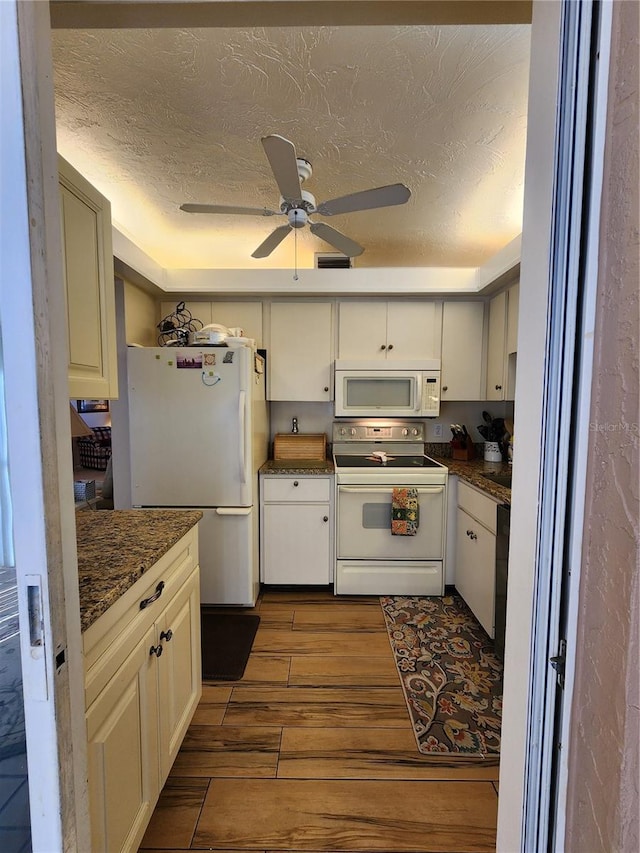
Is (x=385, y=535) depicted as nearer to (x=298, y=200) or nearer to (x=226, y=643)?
(x=226, y=643)

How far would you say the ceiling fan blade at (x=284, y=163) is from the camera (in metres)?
1.23

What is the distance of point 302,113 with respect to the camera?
146cm

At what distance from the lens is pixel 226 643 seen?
2.07 metres

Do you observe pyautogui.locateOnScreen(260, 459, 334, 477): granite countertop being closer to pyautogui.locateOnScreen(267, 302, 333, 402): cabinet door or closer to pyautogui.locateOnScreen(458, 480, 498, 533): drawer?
pyautogui.locateOnScreen(267, 302, 333, 402): cabinet door

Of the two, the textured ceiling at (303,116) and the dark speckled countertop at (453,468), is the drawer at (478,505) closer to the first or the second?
the dark speckled countertop at (453,468)

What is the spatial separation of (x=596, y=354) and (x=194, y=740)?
75.9 inches

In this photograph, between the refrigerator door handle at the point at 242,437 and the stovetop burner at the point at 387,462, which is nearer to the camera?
the refrigerator door handle at the point at 242,437

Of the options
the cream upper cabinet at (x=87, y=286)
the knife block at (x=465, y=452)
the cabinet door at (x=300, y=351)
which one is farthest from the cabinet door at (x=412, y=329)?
the cream upper cabinet at (x=87, y=286)

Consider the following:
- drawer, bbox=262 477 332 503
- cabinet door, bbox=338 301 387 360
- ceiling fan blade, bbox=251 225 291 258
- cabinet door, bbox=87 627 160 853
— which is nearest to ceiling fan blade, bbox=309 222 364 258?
ceiling fan blade, bbox=251 225 291 258

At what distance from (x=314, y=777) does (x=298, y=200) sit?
2373mm

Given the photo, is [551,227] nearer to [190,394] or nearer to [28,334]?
[28,334]

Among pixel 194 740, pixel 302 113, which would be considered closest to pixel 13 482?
pixel 194 740

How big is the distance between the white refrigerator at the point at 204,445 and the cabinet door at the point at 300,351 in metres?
0.58

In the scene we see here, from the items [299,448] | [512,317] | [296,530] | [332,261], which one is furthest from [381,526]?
[332,261]
